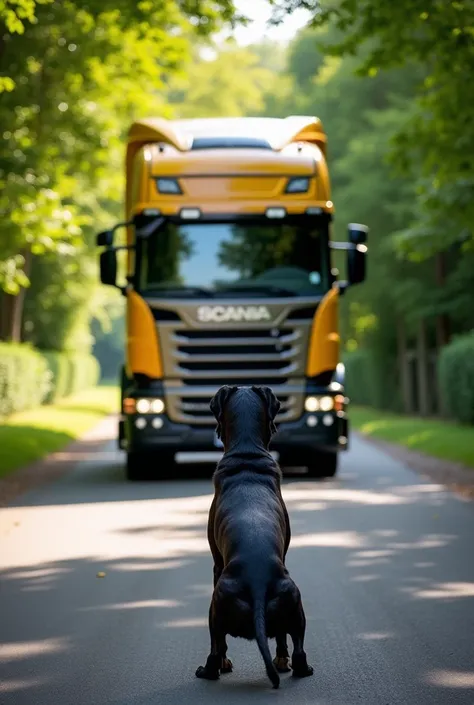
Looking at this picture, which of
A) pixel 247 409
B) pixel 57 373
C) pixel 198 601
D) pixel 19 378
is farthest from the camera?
pixel 57 373

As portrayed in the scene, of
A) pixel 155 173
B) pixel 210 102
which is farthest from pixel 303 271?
pixel 210 102

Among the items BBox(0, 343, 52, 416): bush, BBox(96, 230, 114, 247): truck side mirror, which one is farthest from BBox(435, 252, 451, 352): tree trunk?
BBox(96, 230, 114, 247): truck side mirror

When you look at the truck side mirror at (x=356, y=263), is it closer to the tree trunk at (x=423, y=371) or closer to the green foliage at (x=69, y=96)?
the green foliage at (x=69, y=96)

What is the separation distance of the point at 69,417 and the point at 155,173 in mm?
22101

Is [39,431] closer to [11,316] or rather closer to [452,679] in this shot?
[11,316]

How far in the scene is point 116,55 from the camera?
25391mm

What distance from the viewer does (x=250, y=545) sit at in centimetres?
606

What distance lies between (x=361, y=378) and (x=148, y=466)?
3115cm

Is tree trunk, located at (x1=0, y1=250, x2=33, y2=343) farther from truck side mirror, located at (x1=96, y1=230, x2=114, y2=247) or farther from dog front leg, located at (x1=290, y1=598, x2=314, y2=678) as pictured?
dog front leg, located at (x1=290, y1=598, x2=314, y2=678)

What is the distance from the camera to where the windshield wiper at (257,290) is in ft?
55.5

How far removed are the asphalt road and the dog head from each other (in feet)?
3.78

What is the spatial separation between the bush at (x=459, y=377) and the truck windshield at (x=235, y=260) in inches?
483

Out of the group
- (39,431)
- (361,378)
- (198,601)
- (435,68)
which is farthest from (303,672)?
(361,378)

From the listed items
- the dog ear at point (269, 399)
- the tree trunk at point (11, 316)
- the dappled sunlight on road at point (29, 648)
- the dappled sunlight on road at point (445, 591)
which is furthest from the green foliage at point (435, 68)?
the tree trunk at point (11, 316)
